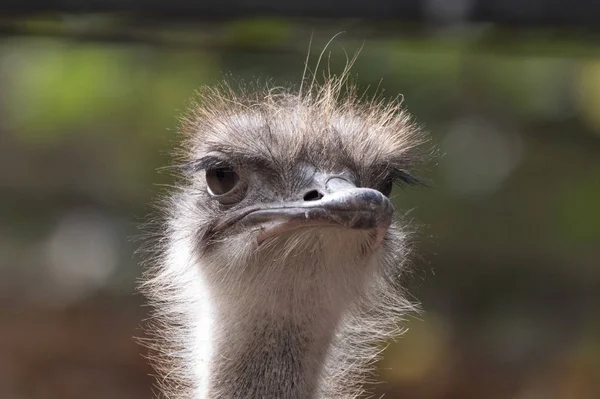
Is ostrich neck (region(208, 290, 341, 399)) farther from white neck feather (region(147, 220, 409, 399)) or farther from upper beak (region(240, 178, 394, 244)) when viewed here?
upper beak (region(240, 178, 394, 244))

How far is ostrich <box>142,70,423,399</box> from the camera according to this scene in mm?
2520

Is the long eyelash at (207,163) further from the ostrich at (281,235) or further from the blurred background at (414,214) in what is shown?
the blurred background at (414,214)

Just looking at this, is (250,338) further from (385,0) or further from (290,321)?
(385,0)

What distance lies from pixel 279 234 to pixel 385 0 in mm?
815

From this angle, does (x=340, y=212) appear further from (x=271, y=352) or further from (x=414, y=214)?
(x=414, y=214)

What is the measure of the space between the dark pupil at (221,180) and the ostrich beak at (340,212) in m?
0.20

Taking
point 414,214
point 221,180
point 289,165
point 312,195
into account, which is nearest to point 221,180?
point 221,180

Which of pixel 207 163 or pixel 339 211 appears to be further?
pixel 207 163

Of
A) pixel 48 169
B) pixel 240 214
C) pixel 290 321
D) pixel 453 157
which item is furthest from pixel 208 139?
pixel 48 169

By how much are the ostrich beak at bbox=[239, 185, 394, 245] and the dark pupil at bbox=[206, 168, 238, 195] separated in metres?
0.20

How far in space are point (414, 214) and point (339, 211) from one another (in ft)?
11.2

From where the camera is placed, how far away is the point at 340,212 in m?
2.26

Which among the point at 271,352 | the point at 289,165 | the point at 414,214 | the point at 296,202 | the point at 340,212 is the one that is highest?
the point at 414,214

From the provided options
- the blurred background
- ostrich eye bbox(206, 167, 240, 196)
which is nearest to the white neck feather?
ostrich eye bbox(206, 167, 240, 196)
